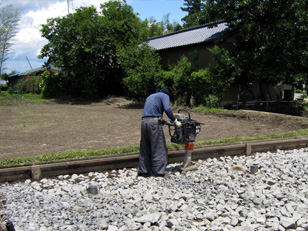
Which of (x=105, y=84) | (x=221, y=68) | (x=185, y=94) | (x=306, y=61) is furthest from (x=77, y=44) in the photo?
(x=306, y=61)

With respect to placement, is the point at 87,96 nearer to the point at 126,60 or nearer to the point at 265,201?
the point at 126,60

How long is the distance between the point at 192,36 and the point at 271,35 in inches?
236

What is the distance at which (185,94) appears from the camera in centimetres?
1672

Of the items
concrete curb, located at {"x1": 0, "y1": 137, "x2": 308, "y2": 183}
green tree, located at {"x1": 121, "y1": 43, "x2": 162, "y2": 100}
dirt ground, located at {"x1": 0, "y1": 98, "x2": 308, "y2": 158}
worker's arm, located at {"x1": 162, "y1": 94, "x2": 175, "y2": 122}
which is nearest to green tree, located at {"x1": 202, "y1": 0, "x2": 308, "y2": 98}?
dirt ground, located at {"x1": 0, "y1": 98, "x2": 308, "y2": 158}

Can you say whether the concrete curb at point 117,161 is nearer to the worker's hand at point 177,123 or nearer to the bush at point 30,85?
the worker's hand at point 177,123

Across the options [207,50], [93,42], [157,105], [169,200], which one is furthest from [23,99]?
[169,200]

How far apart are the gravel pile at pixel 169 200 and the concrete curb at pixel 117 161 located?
17cm

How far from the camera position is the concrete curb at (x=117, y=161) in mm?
5219

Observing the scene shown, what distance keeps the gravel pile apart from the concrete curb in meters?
0.17

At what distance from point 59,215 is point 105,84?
66.6 ft

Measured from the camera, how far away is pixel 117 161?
230 inches

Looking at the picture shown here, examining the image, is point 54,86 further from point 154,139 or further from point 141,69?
point 154,139

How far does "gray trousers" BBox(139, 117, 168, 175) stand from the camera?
17.8ft

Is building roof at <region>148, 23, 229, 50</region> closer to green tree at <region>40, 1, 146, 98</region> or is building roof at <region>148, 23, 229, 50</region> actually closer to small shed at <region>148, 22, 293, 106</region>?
small shed at <region>148, 22, 293, 106</region>
